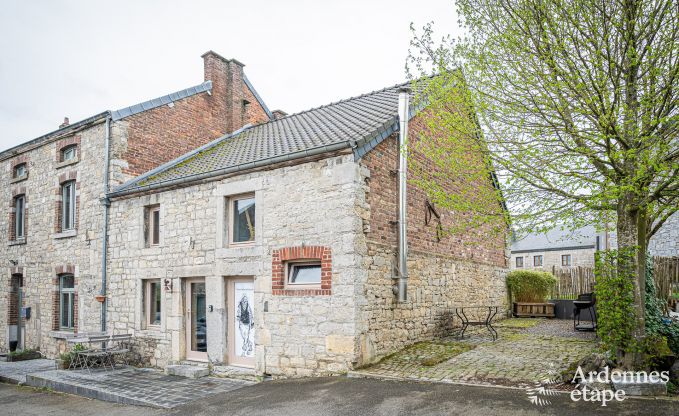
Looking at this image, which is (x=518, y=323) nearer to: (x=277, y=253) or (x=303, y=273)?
(x=303, y=273)

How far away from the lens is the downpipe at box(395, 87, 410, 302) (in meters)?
9.46

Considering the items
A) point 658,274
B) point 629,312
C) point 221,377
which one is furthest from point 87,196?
point 658,274

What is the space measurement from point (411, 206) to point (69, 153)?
420 inches

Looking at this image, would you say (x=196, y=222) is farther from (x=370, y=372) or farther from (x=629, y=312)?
(x=629, y=312)

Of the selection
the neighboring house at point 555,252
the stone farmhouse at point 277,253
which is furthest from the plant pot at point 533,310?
the neighboring house at point 555,252

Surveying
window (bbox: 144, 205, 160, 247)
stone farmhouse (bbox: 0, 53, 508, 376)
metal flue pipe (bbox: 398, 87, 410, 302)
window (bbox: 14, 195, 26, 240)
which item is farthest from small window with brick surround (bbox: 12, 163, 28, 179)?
metal flue pipe (bbox: 398, 87, 410, 302)

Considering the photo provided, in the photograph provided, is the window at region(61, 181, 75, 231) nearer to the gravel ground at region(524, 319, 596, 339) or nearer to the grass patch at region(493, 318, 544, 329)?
the grass patch at region(493, 318, 544, 329)

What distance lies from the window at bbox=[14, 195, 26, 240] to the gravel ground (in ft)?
53.1

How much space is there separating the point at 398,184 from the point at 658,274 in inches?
344

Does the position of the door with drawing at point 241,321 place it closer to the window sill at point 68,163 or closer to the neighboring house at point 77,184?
the neighboring house at point 77,184

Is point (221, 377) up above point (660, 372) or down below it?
below

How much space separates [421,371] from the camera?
8055mm

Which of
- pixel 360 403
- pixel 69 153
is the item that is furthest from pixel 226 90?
pixel 360 403

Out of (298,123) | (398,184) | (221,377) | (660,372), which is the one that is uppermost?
(298,123)
